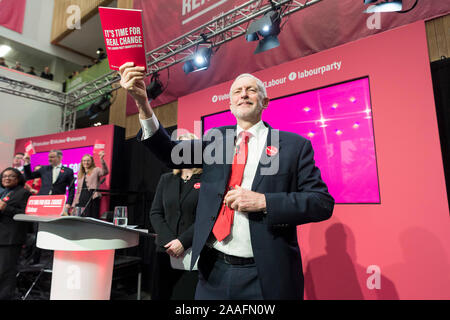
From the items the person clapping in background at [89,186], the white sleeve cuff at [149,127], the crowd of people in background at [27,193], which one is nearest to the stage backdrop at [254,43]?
the person clapping in background at [89,186]

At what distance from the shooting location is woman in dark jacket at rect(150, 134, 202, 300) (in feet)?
6.27

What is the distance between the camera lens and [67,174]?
4703 mm

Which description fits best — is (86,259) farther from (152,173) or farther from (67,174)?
(67,174)

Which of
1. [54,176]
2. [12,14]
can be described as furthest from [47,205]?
[12,14]

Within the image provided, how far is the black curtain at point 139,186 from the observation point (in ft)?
14.1

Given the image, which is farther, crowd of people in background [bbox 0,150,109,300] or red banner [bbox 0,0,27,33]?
red banner [bbox 0,0,27,33]

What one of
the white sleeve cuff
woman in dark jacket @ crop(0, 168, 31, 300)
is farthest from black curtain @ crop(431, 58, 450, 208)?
woman in dark jacket @ crop(0, 168, 31, 300)

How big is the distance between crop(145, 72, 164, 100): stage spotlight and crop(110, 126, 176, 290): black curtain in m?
0.62

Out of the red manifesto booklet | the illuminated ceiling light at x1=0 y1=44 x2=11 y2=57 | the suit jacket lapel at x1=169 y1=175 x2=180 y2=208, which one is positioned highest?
the illuminated ceiling light at x1=0 y1=44 x2=11 y2=57

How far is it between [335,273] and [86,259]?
2.07m

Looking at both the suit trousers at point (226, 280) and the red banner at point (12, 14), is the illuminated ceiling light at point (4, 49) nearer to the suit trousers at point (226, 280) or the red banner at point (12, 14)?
the red banner at point (12, 14)

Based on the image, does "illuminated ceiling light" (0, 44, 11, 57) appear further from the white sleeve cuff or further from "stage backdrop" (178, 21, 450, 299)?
the white sleeve cuff

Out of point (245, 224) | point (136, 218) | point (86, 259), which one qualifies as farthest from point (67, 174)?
point (245, 224)

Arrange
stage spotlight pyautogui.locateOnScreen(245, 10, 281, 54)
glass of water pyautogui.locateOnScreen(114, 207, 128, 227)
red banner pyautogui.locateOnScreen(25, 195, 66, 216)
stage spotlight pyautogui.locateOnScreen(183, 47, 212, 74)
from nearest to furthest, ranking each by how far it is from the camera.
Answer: red banner pyautogui.locateOnScreen(25, 195, 66, 216) → glass of water pyautogui.locateOnScreen(114, 207, 128, 227) → stage spotlight pyautogui.locateOnScreen(245, 10, 281, 54) → stage spotlight pyautogui.locateOnScreen(183, 47, 212, 74)
